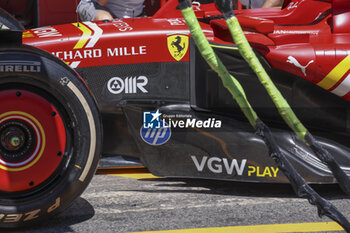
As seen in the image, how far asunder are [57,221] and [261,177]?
1.16 meters

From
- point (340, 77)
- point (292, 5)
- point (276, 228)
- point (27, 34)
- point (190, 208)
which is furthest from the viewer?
point (27, 34)

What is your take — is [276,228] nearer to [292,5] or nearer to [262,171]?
[262,171]

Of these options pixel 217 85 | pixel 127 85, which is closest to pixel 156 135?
pixel 127 85

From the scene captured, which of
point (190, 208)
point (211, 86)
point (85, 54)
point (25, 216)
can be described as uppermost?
point (85, 54)

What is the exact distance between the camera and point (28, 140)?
2.79 metres

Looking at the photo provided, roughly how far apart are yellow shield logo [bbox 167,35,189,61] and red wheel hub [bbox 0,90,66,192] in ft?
3.36

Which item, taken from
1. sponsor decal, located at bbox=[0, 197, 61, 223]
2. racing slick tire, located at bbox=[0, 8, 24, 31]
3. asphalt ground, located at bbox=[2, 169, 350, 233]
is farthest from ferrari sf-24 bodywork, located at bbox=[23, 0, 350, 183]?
sponsor decal, located at bbox=[0, 197, 61, 223]

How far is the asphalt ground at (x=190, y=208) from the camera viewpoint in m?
2.89

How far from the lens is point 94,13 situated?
437cm

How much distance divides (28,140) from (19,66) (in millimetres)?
319

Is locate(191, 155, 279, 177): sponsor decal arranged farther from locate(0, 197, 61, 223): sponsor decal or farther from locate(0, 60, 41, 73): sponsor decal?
locate(0, 60, 41, 73): sponsor decal

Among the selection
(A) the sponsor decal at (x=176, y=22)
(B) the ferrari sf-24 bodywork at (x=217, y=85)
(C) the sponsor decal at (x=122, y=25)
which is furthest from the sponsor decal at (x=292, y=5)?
(C) the sponsor decal at (x=122, y=25)

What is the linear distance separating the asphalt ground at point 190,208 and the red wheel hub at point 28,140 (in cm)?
25

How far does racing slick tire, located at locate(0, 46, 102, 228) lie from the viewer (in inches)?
108
